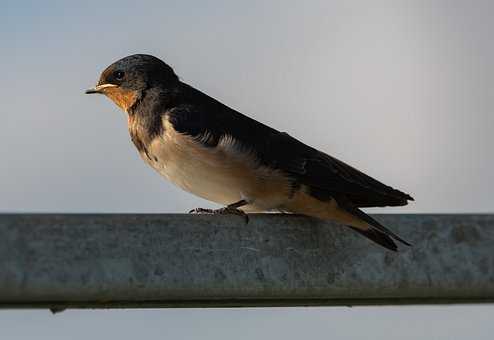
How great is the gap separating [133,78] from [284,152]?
988 millimetres

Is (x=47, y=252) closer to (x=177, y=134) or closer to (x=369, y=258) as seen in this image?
(x=369, y=258)

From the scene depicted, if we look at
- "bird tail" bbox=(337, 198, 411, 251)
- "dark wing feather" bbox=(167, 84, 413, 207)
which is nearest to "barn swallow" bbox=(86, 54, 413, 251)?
"dark wing feather" bbox=(167, 84, 413, 207)

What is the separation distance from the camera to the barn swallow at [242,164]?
3.70 m

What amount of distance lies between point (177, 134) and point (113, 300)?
73.7 inches

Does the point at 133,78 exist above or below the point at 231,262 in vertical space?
above

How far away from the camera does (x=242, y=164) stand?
392 cm

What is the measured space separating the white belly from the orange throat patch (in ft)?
1.88

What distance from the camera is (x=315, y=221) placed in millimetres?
2902

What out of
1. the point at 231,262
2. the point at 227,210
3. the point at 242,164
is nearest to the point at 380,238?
the point at 231,262

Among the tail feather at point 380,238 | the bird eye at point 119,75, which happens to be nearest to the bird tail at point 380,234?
the tail feather at point 380,238

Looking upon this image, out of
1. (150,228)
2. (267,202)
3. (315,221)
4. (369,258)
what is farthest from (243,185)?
(150,228)

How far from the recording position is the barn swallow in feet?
12.1

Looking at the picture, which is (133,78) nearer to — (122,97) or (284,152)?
(122,97)

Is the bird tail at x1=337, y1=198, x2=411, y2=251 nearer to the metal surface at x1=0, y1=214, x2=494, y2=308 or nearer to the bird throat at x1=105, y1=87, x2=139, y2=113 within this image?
the metal surface at x1=0, y1=214, x2=494, y2=308
